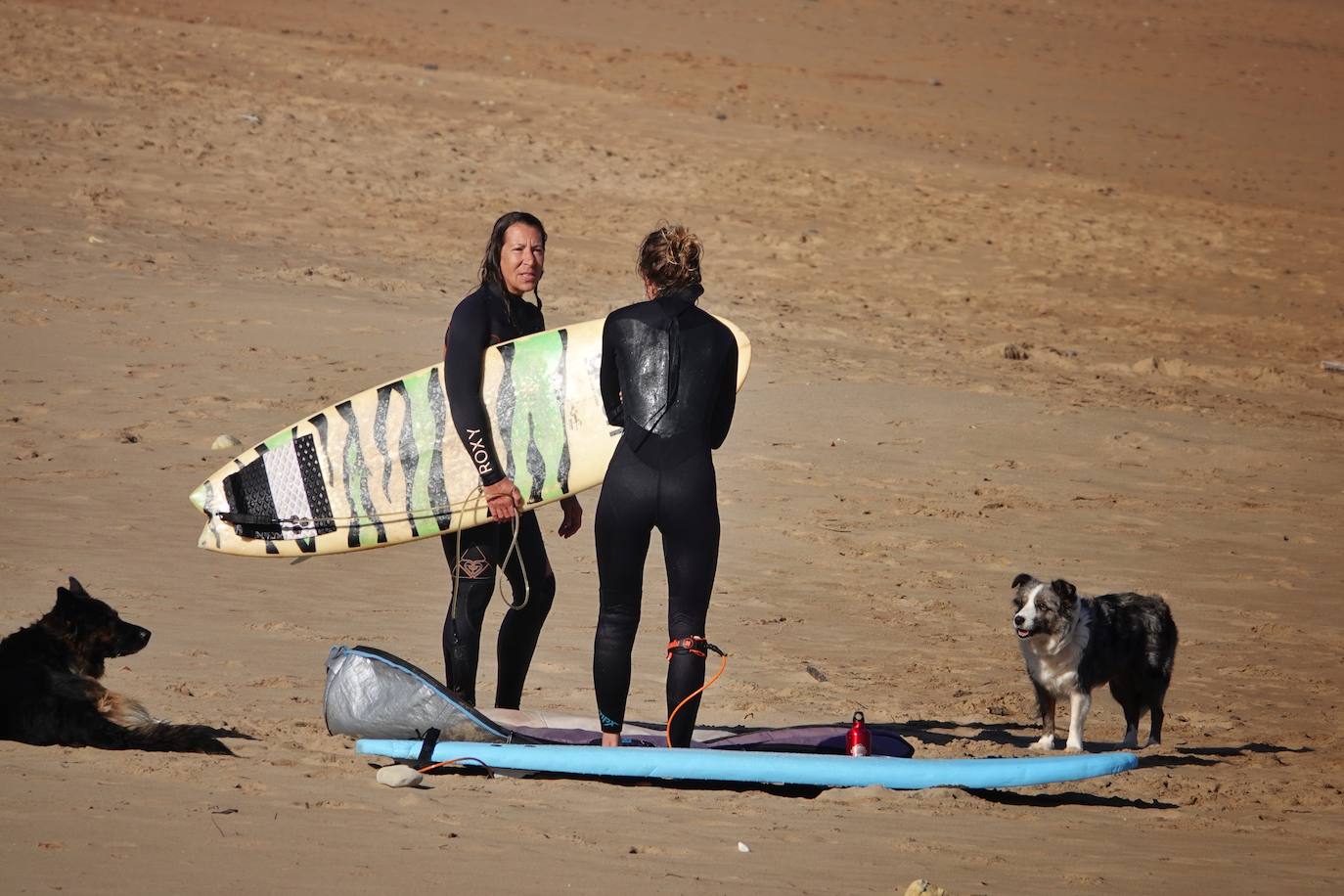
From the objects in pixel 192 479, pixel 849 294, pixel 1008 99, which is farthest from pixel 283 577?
pixel 1008 99

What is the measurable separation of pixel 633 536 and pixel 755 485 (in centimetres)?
490

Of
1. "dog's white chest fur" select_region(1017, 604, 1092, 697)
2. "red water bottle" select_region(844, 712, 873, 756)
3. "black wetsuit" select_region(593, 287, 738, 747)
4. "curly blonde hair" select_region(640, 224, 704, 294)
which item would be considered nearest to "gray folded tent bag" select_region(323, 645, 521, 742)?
"black wetsuit" select_region(593, 287, 738, 747)

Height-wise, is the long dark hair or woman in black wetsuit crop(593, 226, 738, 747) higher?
the long dark hair

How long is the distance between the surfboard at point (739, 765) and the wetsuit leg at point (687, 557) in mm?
184

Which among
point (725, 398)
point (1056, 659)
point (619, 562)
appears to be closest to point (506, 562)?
point (619, 562)

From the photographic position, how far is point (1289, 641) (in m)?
8.10

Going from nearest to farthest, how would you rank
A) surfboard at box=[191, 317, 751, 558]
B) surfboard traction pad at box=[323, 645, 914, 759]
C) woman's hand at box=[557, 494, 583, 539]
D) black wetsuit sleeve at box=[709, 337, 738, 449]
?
black wetsuit sleeve at box=[709, 337, 738, 449] → surfboard traction pad at box=[323, 645, 914, 759] → woman's hand at box=[557, 494, 583, 539] → surfboard at box=[191, 317, 751, 558]

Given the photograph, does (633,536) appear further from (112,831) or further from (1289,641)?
(1289,641)

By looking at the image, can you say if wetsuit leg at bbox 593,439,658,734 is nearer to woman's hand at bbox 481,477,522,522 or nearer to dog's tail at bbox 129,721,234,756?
woman's hand at bbox 481,477,522,522

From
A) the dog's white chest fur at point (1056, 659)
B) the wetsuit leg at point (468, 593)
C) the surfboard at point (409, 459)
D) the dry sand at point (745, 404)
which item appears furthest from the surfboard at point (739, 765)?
the dog's white chest fur at point (1056, 659)

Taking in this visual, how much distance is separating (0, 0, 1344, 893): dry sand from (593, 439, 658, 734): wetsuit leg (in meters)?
0.35

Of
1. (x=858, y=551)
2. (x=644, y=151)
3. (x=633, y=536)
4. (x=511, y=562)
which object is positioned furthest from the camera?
(x=644, y=151)

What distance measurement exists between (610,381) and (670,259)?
0.41 meters

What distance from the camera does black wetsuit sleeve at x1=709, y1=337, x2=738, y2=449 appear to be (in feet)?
16.2
